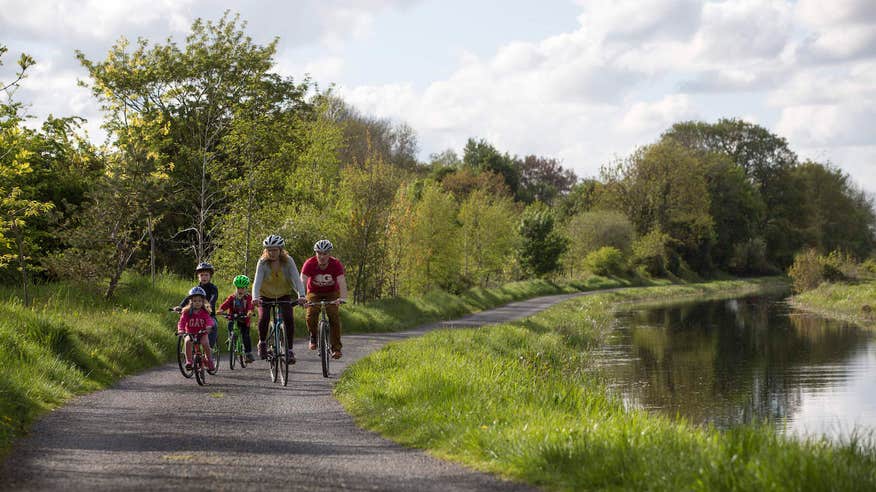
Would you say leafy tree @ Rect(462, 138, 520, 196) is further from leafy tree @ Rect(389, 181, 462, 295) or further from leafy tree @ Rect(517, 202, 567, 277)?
leafy tree @ Rect(389, 181, 462, 295)

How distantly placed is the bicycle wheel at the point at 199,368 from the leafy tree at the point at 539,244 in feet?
147

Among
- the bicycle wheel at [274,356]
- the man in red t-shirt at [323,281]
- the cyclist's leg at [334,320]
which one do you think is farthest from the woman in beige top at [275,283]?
the cyclist's leg at [334,320]

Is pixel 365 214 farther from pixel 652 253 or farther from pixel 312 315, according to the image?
pixel 652 253

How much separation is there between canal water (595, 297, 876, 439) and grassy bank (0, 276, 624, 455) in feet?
27.1

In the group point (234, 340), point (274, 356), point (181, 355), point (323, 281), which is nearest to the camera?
point (323, 281)

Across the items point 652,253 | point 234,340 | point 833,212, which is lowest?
point 234,340

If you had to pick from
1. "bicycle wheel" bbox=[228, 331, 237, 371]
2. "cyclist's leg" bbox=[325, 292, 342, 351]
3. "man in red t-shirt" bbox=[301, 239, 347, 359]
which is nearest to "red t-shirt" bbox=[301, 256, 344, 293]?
A: "man in red t-shirt" bbox=[301, 239, 347, 359]

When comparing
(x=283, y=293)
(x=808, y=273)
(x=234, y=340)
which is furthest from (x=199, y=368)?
(x=808, y=273)

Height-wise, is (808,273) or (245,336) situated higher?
(808,273)

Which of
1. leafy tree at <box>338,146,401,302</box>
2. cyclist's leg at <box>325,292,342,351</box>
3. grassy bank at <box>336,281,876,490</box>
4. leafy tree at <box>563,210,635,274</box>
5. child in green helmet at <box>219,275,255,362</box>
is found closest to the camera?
grassy bank at <box>336,281,876,490</box>

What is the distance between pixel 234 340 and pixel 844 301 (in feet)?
120

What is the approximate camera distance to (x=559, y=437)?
24.6ft

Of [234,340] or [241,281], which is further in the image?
[234,340]

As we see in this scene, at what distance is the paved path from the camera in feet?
22.4
